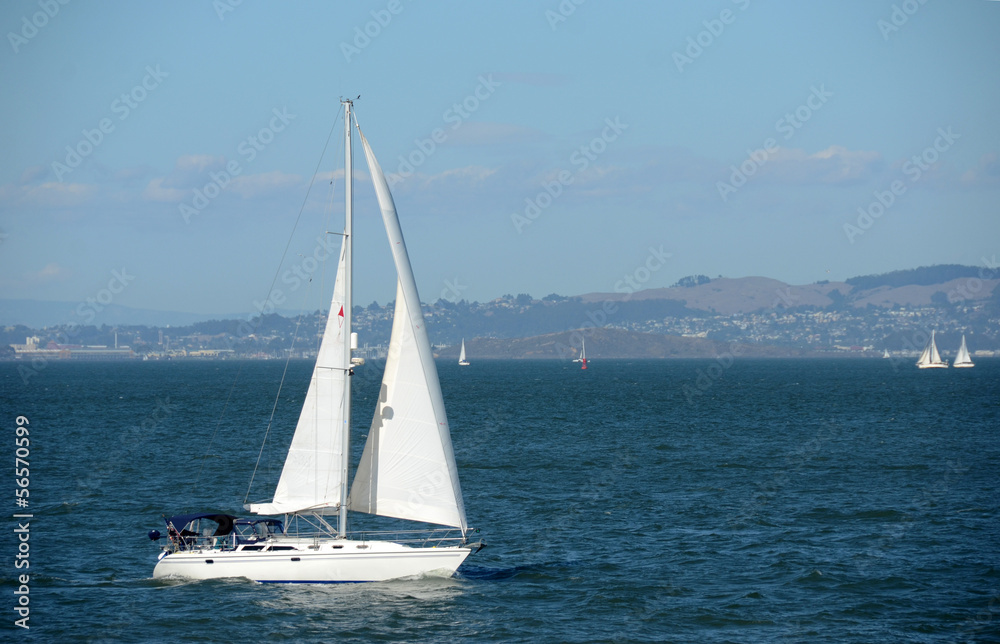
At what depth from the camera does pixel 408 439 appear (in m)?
27.9

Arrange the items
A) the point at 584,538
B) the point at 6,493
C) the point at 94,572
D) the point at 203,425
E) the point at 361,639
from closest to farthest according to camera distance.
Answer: the point at 361,639, the point at 94,572, the point at 584,538, the point at 6,493, the point at 203,425

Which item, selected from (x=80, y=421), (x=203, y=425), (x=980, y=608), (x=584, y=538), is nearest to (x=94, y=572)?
(x=584, y=538)

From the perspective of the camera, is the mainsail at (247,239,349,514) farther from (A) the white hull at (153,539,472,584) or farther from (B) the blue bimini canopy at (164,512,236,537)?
(B) the blue bimini canopy at (164,512,236,537)

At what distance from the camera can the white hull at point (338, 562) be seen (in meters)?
27.4

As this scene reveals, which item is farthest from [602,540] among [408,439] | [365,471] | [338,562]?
[338,562]

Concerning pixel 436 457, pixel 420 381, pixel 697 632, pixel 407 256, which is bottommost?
pixel 697 632

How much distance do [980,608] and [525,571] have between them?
12954mm

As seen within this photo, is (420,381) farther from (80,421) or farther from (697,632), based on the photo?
(80,421)

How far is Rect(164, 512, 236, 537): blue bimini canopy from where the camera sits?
94.4ft

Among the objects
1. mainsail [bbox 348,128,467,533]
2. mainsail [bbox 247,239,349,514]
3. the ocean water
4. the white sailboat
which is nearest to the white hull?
the white sailboat

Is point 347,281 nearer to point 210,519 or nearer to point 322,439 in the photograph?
point 322,439

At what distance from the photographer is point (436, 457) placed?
27.8 m

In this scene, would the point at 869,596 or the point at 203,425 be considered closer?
the point at 869,596

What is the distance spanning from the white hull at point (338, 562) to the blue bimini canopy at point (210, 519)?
4.04 ft
